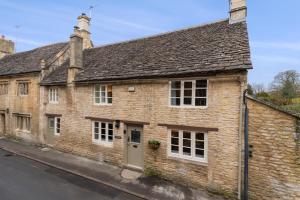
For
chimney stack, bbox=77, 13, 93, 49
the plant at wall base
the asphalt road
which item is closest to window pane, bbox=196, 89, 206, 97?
the plant at wall base

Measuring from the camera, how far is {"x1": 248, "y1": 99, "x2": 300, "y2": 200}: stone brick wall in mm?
7781

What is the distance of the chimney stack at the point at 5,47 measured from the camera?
87.0 ft

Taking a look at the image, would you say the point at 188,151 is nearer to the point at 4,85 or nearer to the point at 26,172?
the point at 26,172

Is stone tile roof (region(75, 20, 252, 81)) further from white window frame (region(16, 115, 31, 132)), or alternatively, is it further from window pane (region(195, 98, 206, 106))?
white window frame (region(16, 115, 31, 132))

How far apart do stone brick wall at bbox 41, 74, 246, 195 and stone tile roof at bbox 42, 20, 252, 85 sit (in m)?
0.65

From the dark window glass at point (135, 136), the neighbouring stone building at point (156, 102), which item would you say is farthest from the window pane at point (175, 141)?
the dark window glass at point (135, 136)

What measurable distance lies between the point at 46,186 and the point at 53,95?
8.54m

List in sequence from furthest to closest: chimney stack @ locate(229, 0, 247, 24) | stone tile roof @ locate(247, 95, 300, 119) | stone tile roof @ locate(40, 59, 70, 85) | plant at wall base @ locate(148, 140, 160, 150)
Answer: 1. stone tile roof @ locate(40, 59, 70, 85)
2. chimney stack @ locate(229, 0, 247, 24)
3. plant at wall base @ locate(148, 140, 160, 150)
4. stone tile roof @ locate(247, 95, 300, 119)

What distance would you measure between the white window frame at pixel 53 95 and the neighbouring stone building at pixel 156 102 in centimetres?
9

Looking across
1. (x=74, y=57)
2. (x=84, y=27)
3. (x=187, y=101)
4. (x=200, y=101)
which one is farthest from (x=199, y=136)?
(x=84, y=27)

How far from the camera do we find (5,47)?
1059 inches

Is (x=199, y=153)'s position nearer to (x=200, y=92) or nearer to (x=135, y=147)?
(x=200, y=92)

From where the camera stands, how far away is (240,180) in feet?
28.5

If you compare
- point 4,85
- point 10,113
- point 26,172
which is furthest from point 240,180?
point 4,85
